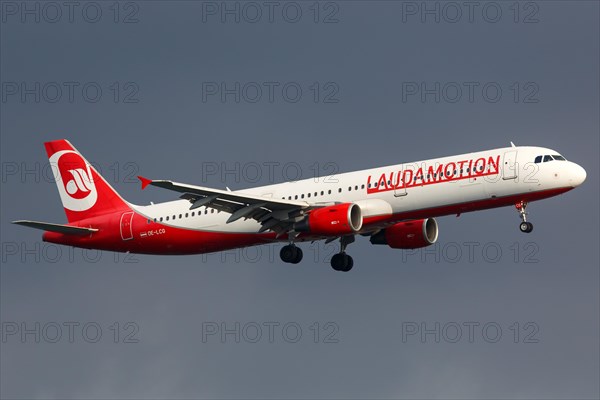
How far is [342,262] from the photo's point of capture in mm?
71938

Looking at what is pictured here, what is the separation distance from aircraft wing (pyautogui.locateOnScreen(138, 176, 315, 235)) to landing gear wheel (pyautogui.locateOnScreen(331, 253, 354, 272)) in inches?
215

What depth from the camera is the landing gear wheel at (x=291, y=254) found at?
225 feet

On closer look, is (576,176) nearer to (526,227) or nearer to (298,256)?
(526,227)

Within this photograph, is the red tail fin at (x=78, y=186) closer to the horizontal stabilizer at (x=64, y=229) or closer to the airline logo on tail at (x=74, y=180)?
the airline logo on tail at (x=74, y=180)

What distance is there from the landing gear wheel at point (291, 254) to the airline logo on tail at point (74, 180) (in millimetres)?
12835

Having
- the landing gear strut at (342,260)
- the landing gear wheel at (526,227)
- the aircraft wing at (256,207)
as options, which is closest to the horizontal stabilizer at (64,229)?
the aircraft wing at (256,207)

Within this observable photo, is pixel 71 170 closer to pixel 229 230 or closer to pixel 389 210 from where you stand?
pixel 229 230

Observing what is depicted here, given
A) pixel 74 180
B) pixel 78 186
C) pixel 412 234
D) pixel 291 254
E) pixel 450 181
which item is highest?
pixel 74 180

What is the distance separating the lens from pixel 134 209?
241ft

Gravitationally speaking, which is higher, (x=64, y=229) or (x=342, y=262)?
(x=64, y=229)

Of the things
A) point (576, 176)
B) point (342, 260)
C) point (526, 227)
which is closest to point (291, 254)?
point (342, 260)

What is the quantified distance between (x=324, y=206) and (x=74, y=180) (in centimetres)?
1780

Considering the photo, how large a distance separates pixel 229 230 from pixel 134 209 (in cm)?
675

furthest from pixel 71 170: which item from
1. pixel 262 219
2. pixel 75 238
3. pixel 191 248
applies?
pixel 262 219
